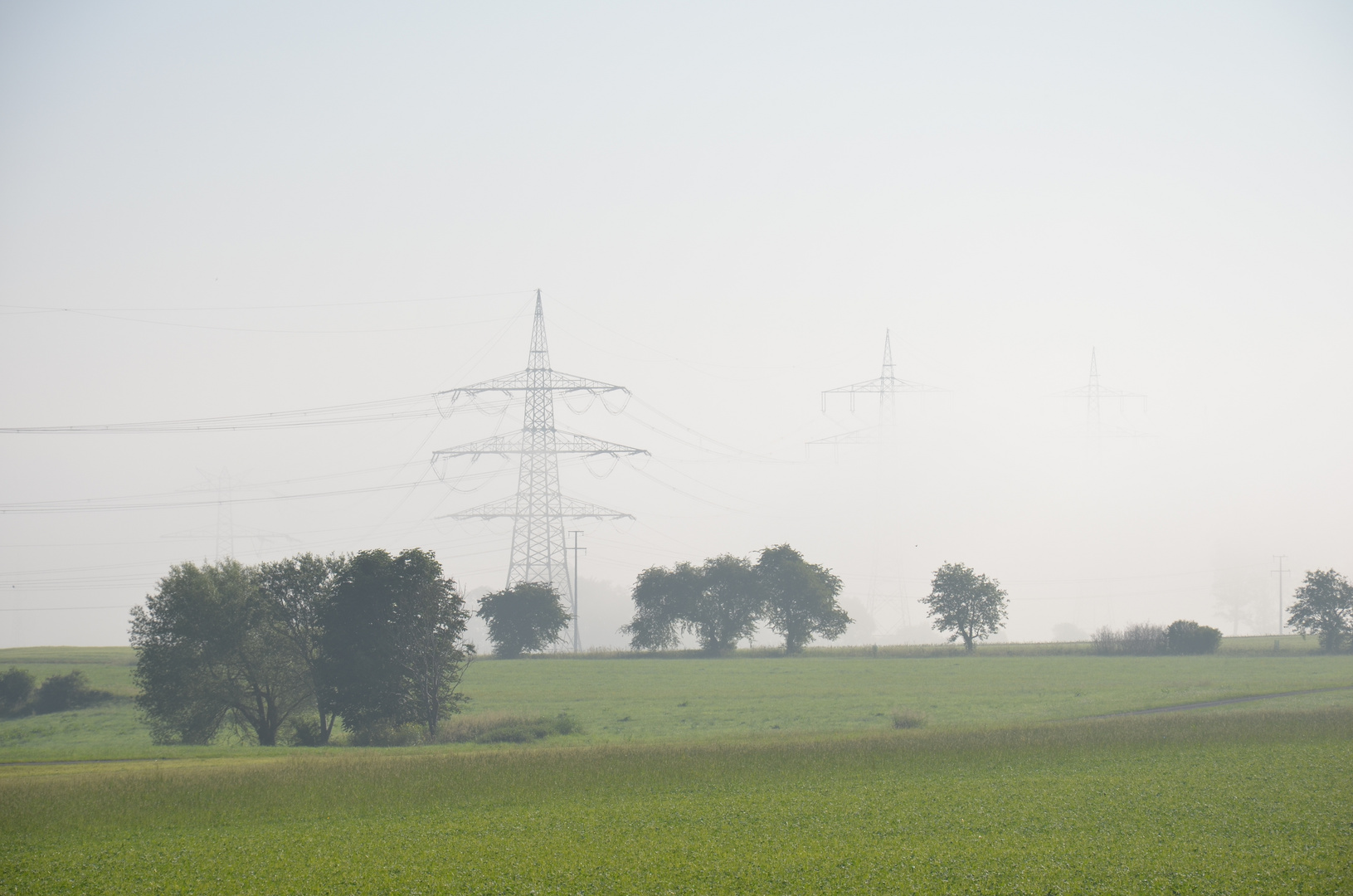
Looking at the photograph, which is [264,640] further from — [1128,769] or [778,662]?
[778,662]

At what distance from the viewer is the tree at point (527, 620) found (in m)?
126

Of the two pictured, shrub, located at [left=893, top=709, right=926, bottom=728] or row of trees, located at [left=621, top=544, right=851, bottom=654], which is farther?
row of trees, located at [left=621, top=544, right=851, bottom=654]

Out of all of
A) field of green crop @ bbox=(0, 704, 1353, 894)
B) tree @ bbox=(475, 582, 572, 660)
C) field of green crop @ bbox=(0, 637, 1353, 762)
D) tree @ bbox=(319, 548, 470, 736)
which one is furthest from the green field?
tree @ bbox=(475, 582, 572, 660)

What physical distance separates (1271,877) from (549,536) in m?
85.8

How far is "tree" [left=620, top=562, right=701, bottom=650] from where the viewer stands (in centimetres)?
13675

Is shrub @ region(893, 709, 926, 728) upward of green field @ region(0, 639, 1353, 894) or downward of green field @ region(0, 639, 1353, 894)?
downward

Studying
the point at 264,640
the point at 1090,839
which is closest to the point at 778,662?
the point at 264,640

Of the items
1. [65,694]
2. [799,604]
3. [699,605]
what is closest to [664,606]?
[699,605]

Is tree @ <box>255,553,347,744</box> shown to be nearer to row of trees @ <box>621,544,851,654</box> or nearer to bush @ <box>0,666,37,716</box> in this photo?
bush @ <box>0,666,37,716</box>

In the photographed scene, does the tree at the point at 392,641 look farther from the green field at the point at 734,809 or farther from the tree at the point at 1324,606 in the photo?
the tree at the point at 1324,606

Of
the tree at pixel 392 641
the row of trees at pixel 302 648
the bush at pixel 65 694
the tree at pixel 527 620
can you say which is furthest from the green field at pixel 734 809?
the tree at pixel 527 620

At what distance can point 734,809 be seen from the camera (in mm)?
31484

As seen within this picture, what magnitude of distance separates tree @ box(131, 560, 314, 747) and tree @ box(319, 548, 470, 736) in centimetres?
377

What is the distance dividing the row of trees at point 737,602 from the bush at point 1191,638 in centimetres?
4125
